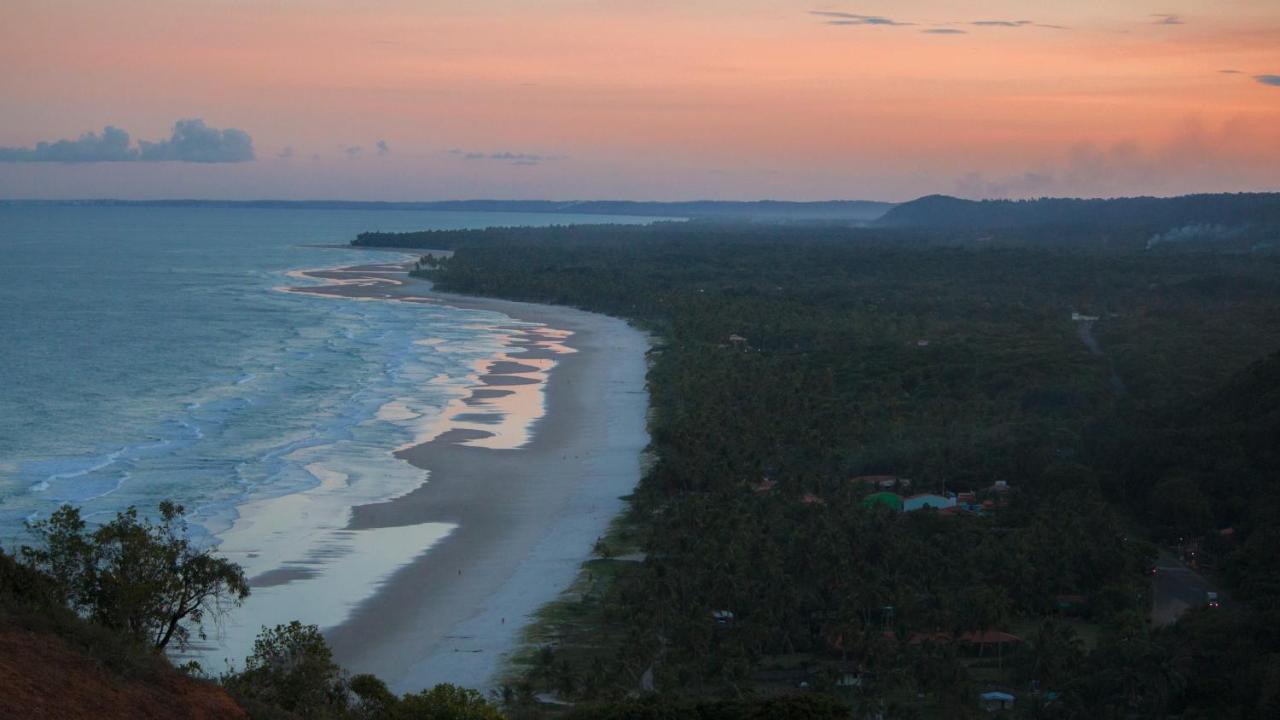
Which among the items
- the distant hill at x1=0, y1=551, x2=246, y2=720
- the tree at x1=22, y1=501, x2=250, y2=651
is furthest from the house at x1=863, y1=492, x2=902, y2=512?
the distant hill at x1=0, y1=551, x2=246, y2=720

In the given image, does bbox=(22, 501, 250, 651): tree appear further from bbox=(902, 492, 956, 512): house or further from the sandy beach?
bbox=(902, 492, 956, 512): house

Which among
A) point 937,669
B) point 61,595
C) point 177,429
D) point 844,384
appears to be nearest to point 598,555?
point 937,669

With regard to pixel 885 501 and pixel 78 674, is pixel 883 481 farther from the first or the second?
pixel 78 674

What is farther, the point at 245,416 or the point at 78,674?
the point at 245,416

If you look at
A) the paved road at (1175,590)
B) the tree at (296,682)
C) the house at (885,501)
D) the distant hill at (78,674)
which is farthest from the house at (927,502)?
the distant hill at (78,674)

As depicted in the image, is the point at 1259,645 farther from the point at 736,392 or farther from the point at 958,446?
the point at 736,392

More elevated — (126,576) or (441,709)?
(126,576)

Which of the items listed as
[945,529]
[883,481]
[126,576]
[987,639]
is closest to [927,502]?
[883,481]
